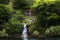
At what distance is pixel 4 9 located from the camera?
153 ft

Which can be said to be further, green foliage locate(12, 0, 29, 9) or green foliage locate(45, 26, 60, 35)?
green foliage locate(12, 0, 29, 9)

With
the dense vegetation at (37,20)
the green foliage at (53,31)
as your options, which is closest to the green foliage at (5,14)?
the dense vegetation at (37,20)

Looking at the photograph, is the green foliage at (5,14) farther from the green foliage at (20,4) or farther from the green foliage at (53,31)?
the green foliage at (20,4)

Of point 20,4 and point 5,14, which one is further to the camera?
point 20,4

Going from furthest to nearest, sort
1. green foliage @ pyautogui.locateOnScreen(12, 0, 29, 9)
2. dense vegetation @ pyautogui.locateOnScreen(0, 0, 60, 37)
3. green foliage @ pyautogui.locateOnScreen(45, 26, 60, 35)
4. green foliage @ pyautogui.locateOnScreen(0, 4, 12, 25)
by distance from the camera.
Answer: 1. green foliage @ pyautogui.locateOnScreen(12, 0, 29, 9)
2. green foliage @ pyautogui.locateOnScreen(0, 4, 12, 25)
3. dense vegetation @ pyautogui.locateOnScreen(0, 0, 60, 37)
4. green foliage @ pyautogui.locateOnScreen(45, 26, 60, 35)

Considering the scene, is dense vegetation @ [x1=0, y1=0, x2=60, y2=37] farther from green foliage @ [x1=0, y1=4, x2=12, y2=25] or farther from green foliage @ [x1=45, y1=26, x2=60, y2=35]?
green foliage @ [x1=45, y1=26, x2=60, y2=35]

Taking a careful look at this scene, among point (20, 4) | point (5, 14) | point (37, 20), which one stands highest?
point (20, 4)

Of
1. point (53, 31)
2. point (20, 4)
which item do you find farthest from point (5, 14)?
point (20, 4)

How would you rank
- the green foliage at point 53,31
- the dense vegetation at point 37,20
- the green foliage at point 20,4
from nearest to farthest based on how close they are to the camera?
the green foliage at point 53,31
the dense vegetation at point 37,20
the green foliage at point 20,4

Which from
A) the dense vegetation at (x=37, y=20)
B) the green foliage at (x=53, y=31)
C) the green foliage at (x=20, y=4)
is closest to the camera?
the green foliage at (x=53, y=31)

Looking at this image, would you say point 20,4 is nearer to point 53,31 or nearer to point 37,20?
point 37,20

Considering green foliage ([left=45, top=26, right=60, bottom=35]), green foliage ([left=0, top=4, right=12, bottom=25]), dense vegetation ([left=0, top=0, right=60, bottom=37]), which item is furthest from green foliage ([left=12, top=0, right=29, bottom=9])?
green foliage ([left=45, top=26, right=60, bottom=35])

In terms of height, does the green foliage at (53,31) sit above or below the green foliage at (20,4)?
below

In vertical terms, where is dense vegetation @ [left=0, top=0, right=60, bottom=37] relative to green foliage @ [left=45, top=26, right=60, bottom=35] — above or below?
above
